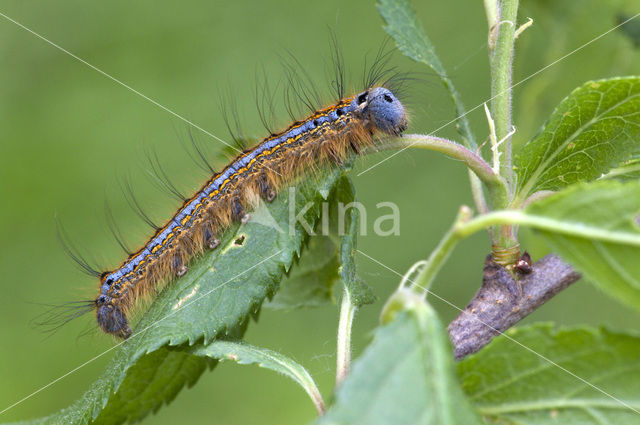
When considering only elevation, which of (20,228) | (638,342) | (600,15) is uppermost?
(20,228)

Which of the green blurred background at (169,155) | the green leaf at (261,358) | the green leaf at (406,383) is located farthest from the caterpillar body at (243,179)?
the green leaf at (406,383)

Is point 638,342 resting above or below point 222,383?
below

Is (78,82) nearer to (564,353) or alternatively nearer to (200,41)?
(200,41)

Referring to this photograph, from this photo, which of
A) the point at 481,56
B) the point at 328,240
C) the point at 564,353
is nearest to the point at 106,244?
the point at 328,240

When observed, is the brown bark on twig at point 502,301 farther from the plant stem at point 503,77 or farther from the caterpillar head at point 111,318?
the caterpillar head at point 111,318

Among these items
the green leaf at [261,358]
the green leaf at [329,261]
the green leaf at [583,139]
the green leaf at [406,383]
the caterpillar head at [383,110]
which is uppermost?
the caterpillar head at [383,110]

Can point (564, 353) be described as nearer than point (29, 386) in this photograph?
Yes

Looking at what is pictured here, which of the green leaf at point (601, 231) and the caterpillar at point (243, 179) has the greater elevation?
the caterpillar at point (243, 179)

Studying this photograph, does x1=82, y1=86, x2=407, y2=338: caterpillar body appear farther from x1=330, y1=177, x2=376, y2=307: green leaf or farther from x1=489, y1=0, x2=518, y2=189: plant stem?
x1=489, y1=0, x2=518, y2=189: plant stem
